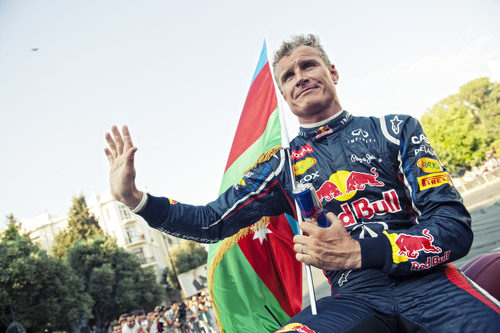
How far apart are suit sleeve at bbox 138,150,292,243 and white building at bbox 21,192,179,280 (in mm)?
50453

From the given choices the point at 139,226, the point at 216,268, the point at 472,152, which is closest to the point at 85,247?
the point at 139,226

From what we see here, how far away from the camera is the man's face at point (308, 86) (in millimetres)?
2297

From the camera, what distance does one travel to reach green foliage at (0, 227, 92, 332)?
16.0 metres

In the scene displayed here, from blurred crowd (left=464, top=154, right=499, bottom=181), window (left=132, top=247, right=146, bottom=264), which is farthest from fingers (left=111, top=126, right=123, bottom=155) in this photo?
window (left=132, top=247, right=146, bottom=264)

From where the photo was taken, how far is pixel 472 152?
41062 mm

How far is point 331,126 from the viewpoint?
7.37ft

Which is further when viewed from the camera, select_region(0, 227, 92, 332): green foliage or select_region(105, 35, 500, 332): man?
select_region(0, 227, 92, 332): green foliage

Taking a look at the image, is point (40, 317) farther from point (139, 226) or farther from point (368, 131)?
point (139, 226)

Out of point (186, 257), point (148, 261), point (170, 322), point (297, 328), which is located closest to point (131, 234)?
point (148, 261)

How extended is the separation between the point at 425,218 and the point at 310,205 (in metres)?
0.62

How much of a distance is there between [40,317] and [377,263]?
2100 cm

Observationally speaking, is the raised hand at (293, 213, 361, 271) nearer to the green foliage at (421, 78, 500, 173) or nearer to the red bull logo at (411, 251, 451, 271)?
the red bull logo at (411, 251, 451, 271)

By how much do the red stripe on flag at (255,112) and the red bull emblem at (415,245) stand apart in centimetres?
166

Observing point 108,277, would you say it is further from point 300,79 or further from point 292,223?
point 300,79
